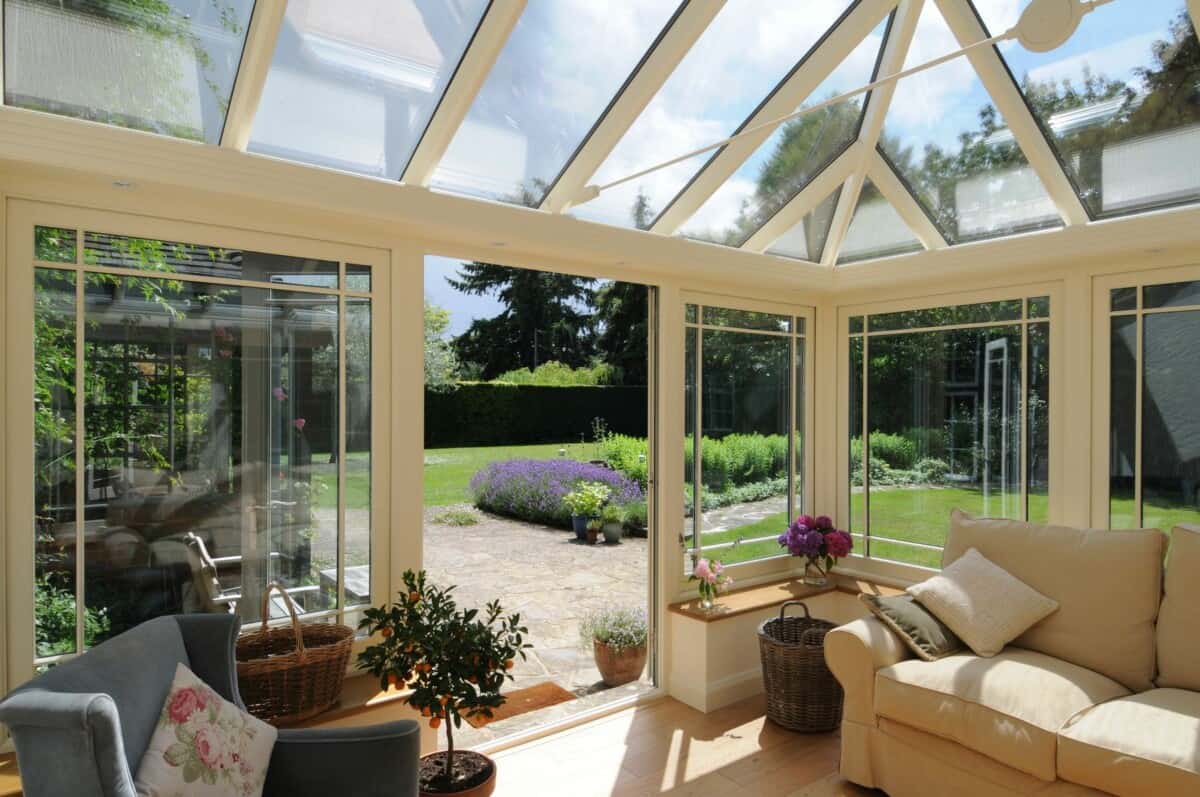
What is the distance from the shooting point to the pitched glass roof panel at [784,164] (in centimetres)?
317

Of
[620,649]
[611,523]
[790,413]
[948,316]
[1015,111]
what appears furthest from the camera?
[611,523]

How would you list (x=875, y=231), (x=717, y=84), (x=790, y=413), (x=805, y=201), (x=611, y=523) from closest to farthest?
1. (x=717, y=84)
2. (x=805, y=201)
3. (x=875, y=231)
4. (x=790, y=413)
5. (x=611, y=523)

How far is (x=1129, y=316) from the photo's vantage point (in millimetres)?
3457

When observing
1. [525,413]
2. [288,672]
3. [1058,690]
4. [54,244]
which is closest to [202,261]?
[54,244]

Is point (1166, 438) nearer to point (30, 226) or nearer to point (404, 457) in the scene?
point (404, 457)

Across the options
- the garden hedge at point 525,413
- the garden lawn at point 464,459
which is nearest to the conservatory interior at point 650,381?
the garden lawn at point 464,459

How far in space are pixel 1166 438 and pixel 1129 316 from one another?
59cm

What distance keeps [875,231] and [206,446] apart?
136 inches

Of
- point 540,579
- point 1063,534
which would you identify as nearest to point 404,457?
point 1063,534

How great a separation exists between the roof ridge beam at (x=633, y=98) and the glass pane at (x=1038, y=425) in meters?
2.44

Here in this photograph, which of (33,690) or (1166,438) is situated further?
(1166,438)

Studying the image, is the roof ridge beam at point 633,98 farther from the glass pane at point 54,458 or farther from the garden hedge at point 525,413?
the garden hedge at point 525,413

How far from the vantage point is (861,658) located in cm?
301

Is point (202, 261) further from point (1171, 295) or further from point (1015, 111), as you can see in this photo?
point (1171, 295)
